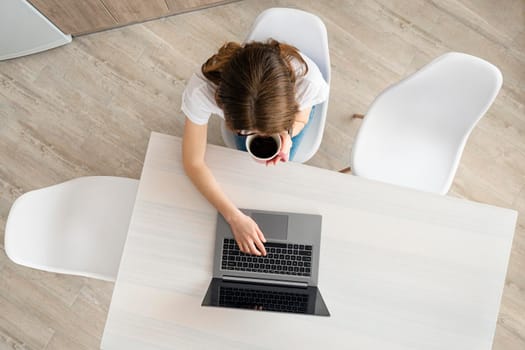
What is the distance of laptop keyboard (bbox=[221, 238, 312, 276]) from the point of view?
4.31 ft

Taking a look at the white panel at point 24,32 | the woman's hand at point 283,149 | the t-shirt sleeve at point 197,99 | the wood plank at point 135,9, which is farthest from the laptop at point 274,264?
the white panel at point 24,32

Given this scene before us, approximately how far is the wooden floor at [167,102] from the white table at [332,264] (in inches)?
31.2

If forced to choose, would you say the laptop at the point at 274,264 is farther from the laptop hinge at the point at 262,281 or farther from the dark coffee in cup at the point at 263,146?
the dark coffee in cup at the point at 263,146

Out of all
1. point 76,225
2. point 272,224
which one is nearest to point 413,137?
point 272,224

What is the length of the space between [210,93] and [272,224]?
0.46 meters

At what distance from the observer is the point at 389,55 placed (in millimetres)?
2244

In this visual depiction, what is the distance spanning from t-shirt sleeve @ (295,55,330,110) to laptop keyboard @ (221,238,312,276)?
464 mm

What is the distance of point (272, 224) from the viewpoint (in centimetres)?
134

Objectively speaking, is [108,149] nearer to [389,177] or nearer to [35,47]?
[35,47]

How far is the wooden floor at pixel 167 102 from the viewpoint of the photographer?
2014 mm

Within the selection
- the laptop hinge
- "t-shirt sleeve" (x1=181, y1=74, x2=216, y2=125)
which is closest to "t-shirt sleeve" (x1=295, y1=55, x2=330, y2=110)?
"t-shirt sleeve" (x1=181, y1=74, x2=216, y2=125)

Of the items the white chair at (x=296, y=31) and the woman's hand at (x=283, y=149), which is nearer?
the woman's hand at (x=283, y=149)

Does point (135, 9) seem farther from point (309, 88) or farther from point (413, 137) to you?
point (413, 137)

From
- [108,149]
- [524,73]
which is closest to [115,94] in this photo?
[108,149]
